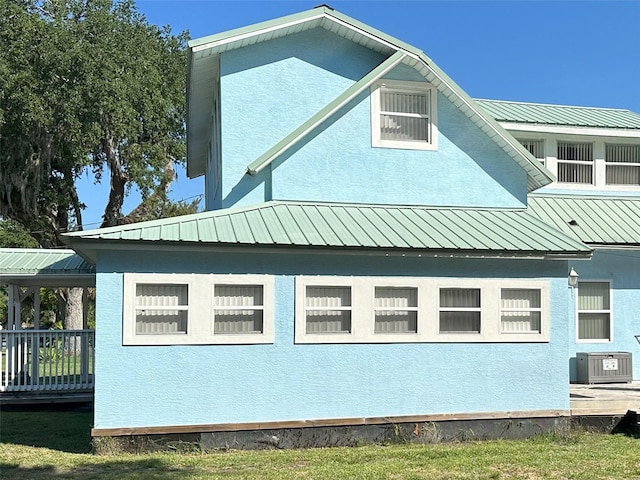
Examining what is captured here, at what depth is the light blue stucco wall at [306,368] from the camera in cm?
1052

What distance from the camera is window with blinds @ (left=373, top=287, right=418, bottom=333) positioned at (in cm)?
1164

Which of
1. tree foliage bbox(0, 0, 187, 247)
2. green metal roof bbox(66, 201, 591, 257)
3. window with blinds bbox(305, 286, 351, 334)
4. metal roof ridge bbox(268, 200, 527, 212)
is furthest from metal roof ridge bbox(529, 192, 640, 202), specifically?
tree foliage bbox(0, 0, 187, 247)

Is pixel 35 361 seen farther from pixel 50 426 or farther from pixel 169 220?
pixel 169 220

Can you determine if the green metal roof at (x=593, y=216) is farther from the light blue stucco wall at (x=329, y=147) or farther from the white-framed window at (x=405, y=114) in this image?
the white-framed window at (x=405, y=114)

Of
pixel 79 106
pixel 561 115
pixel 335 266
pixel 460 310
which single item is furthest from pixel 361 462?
pixel 79 106

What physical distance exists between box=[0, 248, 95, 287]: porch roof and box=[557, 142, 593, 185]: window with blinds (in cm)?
1132

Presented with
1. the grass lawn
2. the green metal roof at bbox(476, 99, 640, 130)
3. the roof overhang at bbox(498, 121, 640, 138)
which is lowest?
the grass lawn

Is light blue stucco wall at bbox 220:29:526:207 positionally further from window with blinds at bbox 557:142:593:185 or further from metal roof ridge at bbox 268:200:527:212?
window with blinds at bbox 557:142:593:185

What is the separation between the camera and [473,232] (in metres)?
12.2

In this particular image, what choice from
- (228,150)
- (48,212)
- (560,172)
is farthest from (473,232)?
(48,212)

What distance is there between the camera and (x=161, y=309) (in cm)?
1077

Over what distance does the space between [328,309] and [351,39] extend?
5571 millimetres

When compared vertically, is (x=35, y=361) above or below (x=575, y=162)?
below

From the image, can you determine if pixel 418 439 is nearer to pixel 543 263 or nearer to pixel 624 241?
pixel 543 263
